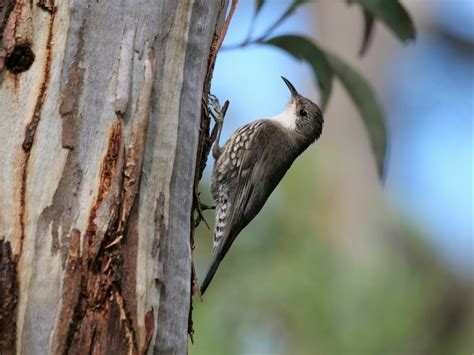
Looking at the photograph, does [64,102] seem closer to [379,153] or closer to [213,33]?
[213,33]

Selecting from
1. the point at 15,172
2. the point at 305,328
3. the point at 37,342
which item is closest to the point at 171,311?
the point at 37,342

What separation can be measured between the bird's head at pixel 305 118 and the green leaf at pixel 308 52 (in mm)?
711

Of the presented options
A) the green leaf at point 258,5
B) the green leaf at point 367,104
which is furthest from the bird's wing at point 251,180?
the green leaf at point 258,5

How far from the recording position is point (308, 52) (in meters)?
3.73

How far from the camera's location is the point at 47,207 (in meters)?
2.08

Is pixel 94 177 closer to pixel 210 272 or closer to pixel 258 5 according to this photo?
pixel 210 272

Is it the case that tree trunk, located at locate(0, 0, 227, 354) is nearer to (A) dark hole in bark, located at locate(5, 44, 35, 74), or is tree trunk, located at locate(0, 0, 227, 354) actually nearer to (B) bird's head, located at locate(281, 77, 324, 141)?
(A) dark hole in bark, located at locate(5, 44, 35, 74)

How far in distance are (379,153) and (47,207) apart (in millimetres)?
1967

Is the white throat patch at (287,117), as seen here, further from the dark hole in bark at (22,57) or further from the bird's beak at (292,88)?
the dark hole in bark at (22,57)

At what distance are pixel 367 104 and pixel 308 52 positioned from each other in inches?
15.1

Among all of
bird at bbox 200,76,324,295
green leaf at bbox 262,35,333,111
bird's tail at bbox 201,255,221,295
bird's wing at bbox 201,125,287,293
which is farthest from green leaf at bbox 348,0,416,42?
bird's tail at bbox 201,255,221,295

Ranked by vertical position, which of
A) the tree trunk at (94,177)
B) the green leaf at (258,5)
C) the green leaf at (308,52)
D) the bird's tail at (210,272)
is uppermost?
the green leaf at (258,5)

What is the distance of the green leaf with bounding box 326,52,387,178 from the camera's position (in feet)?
12.3

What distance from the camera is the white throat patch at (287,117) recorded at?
15.1 feet
